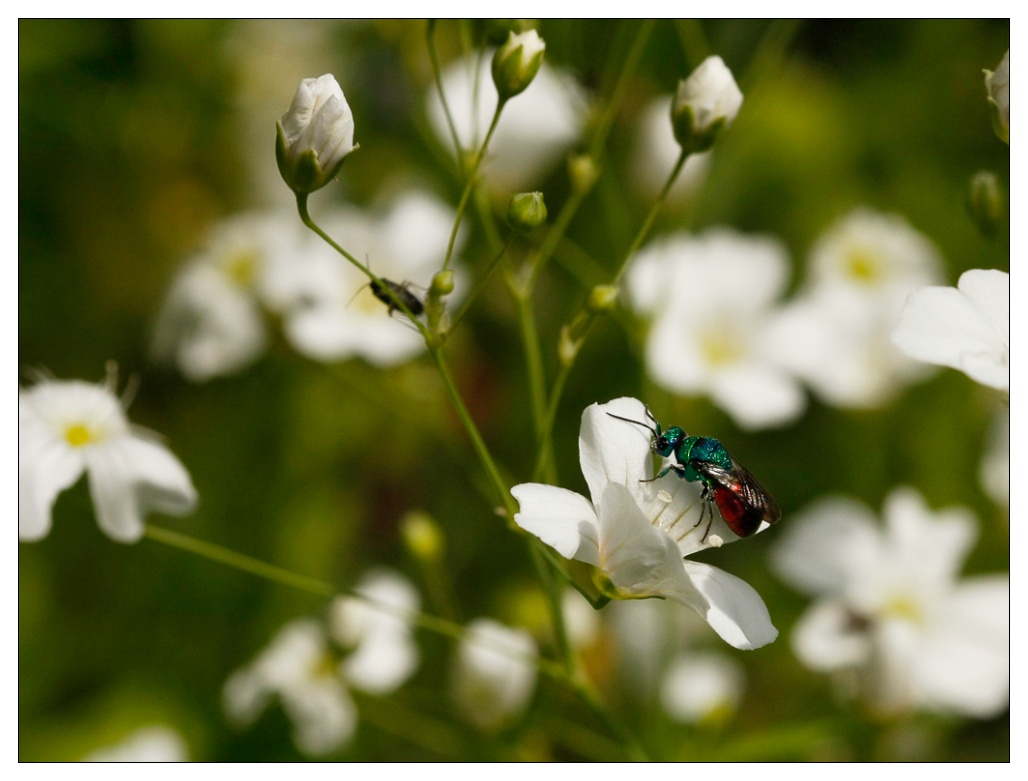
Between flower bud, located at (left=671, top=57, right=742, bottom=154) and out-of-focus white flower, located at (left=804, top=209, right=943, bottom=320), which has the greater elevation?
out-of-focus white flower, located at (left=804, top=209, right=943, bottom=320)

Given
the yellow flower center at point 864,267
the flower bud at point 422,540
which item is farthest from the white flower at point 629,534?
the yellow flower center at point 864,267

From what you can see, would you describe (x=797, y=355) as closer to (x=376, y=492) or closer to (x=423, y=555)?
(x=423, y=555)

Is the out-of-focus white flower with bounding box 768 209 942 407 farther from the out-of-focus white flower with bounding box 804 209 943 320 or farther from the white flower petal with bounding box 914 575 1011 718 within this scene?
the white flower petal with bounding box 914 575 1011 718

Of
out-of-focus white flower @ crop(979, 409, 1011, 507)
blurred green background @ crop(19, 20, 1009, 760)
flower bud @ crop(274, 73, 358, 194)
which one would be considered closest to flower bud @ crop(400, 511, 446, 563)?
blurred green background @ crop(19, 20, 1009, 760)

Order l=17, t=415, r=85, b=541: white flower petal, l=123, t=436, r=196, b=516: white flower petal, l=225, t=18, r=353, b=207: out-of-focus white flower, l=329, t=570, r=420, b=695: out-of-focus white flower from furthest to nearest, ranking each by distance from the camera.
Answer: l=225, t=18, r=353, b=207: out-of-focus white flower < l=329, t=570, r=420, b=695: out-of-focus white flower < l=123, t=436, r=196, b=516: white flower petal < l=17, t=415, r=85, b=541: white flower petal

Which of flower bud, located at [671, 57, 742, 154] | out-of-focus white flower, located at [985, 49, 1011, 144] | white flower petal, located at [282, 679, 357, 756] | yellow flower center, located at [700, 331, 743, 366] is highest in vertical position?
yellow flower center, located at [700, 331, 743, 366]

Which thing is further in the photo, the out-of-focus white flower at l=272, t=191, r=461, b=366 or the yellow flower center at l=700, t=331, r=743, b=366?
the yellow flower center at l=700, t=331, r=743, b=366
